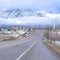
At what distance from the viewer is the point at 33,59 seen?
17.7 meters

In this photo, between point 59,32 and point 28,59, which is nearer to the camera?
point 28,59

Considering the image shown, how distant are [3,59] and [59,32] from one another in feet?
141

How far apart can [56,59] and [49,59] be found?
22.4 inches

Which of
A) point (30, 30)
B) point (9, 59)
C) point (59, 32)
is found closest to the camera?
point (9, 59)

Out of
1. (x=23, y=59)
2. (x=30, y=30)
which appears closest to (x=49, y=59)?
(x=23, y=59)

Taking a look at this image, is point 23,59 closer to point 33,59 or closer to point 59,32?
point 33,59

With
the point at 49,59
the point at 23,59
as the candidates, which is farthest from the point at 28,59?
the point at 49,59

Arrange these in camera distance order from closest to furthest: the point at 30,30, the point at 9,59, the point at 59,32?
the point at 9,59, the point at 59,32, the point at 30,30

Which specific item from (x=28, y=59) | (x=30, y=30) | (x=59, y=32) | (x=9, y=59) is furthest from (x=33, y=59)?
(x=30, y=30)

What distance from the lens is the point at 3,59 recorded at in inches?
685

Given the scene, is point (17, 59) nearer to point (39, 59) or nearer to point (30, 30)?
point (39, 59)

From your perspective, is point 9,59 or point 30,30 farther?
point 30,30

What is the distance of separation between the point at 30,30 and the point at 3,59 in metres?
135

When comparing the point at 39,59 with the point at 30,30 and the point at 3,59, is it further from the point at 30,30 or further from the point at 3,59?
the point at 30,30
